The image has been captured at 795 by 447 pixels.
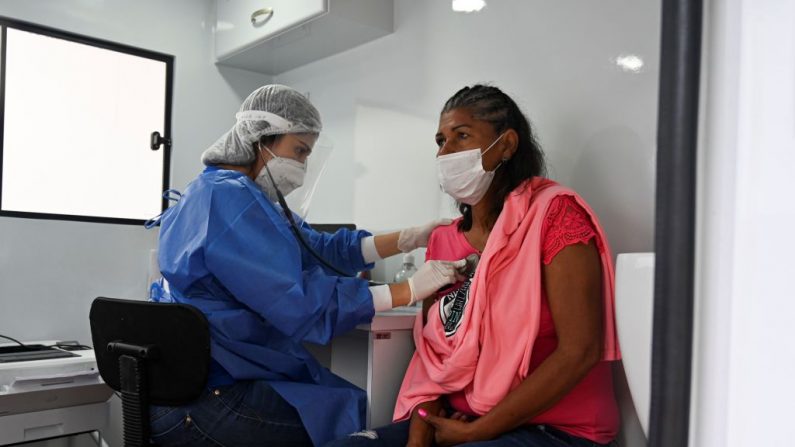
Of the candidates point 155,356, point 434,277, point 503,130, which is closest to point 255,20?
point 503,130

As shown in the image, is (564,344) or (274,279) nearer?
(564,344)

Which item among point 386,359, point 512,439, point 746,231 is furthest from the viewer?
point 386,359

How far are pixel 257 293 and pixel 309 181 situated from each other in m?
0.52

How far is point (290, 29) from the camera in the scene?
247 centimetres

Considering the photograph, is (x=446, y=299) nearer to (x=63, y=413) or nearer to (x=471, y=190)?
(x=471, y=190)

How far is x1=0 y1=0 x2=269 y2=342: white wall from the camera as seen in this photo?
245cm

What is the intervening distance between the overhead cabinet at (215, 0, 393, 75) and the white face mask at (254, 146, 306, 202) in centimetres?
77

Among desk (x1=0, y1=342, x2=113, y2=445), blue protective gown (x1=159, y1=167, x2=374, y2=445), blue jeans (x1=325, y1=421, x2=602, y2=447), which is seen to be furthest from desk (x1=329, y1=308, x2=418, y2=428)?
desk (x1=0, y1=342, x2=113, y2=445)

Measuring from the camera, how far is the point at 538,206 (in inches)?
54.9

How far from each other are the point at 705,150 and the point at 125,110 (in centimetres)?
288

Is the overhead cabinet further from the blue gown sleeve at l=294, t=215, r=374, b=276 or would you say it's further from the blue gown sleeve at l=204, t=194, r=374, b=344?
the blue gown sleeve at l=204, t=194, r=374, b=344

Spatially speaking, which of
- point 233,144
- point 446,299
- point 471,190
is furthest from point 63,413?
point 471,190

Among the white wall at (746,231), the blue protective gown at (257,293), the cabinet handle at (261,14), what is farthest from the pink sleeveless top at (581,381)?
the cabinet handle at (261,14)

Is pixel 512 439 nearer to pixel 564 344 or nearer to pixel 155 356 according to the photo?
pixel 564 344
